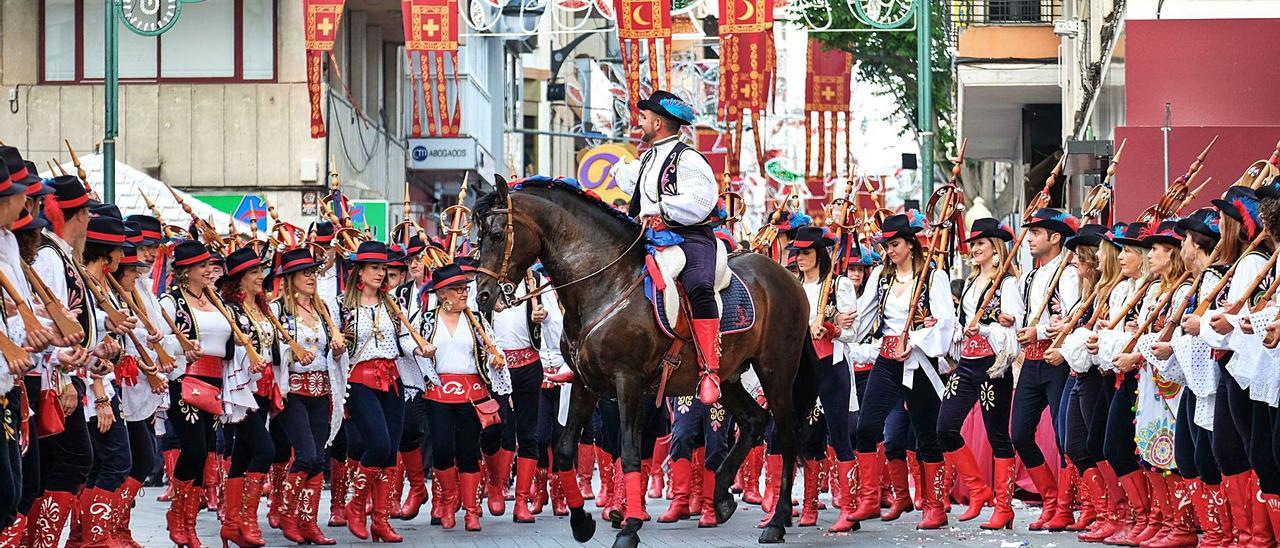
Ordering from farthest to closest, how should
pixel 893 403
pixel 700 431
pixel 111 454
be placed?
pixel 700 431 < pixel 893 403 < pixel 111 454

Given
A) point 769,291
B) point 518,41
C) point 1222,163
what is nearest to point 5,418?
point 769,291

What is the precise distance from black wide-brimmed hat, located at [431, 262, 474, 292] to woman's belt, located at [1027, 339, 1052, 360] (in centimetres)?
391

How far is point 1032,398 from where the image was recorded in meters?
12.5

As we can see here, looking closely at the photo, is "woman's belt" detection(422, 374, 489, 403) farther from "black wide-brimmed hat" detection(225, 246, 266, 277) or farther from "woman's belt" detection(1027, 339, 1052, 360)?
"woman's belt" detection(1027, 339, 1052, 360)

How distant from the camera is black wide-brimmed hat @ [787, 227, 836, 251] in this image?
14.2 m

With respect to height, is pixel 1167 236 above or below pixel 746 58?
below

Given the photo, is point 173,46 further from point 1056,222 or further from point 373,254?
point 1056,222

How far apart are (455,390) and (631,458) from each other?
276cm

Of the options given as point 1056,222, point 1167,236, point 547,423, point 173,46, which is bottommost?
point 547,423

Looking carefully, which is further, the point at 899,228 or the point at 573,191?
the point at 899,228

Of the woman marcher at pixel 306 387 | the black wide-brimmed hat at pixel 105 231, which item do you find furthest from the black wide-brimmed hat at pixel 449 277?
the black wide-brimmed hat at pixel 105 231

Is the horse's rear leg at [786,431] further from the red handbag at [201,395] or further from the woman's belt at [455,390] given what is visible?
the red handbag at [201,395]

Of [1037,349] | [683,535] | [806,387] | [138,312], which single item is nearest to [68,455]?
[138,312]

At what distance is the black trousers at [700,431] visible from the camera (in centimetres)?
1398
